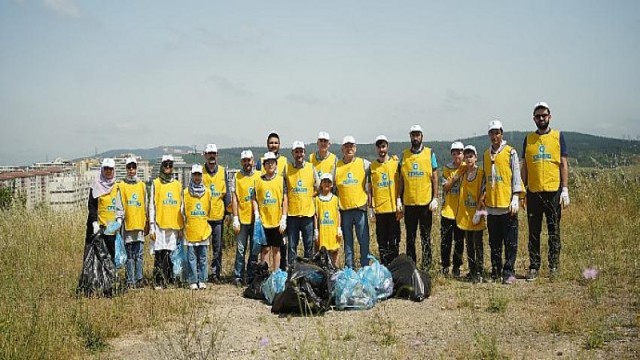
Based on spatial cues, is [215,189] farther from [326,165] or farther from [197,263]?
[326,165]

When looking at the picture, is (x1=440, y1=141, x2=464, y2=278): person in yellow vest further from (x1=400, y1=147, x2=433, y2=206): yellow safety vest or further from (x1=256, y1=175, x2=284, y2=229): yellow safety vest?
(x1=256, y1=175, x2=284, y2=229): yellow safety vest

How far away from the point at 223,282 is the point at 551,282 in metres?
4.36

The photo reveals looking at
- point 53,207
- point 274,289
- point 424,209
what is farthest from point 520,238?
point 53,207

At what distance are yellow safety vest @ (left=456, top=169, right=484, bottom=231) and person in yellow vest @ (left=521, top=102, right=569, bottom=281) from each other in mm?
625

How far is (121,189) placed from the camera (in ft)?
22.8

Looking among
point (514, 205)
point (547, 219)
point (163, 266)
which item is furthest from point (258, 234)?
point (547, 219)

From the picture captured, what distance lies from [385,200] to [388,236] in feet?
1.71

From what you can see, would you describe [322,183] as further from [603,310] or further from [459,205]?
[603,310]

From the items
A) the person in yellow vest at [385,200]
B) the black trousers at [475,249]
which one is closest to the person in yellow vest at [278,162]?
the person in yellow vest at [385,200]

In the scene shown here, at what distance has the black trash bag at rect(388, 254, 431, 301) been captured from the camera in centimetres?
604

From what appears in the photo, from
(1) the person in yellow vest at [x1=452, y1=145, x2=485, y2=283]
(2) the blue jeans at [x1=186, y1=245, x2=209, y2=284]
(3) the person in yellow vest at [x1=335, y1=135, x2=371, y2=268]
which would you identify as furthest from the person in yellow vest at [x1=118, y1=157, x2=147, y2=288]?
(1) the person in yellow vest at [x1=452, y1=145, x2=485, y2=283]

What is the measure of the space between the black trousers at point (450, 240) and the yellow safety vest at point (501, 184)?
24.2 inches

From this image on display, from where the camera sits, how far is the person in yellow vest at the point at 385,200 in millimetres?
7051

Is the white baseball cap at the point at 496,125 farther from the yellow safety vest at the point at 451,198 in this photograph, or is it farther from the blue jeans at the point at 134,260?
the blue jeans at the point at 134,260
